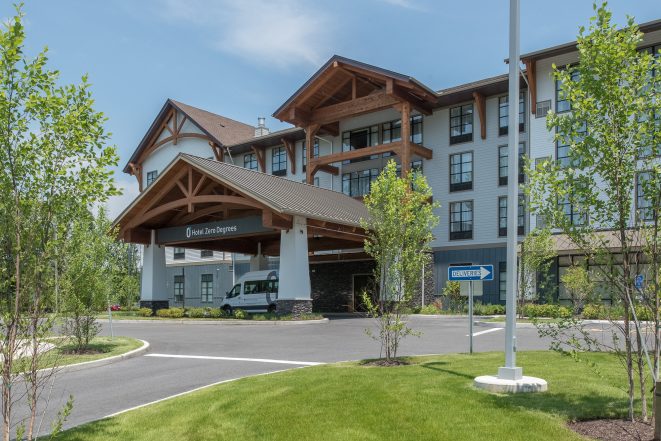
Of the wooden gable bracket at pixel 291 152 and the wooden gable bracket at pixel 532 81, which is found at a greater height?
the wooden gable bracket at pixel 532 81

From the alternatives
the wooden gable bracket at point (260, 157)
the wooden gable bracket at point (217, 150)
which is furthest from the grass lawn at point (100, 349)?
the wooden gable bracket at point (217, 150)

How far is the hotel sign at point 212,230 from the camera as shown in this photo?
91.9ft

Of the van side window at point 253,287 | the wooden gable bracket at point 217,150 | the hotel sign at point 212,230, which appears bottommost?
the van side window at point 253,287

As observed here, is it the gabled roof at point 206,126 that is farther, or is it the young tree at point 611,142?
the gabled roof at point 206,126

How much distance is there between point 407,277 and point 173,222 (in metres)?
23.7

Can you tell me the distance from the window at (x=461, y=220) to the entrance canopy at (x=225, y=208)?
5.84 metres

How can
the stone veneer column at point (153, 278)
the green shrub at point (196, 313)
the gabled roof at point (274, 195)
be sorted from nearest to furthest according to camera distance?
1. the gabled roof at point (274, 195)
2. the green shrub at point (196, 313)
3. the stone veneer column at point (153, 278)

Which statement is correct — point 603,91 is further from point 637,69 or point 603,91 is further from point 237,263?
point 237,263

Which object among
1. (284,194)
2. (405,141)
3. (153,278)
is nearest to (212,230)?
(284,194)

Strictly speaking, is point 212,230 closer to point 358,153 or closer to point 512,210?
point 358,153

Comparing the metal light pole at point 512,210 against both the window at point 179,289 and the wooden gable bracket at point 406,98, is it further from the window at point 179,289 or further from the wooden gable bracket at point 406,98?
the window at point 179,289

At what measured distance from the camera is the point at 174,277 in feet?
169

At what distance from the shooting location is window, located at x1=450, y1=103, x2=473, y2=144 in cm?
3547

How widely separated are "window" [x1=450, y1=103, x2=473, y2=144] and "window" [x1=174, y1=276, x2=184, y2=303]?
1039 inches
